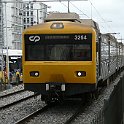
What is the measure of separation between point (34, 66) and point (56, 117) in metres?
1.86

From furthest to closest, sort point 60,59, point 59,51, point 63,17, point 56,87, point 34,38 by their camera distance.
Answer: point 63,17
point 34,38
point 59,51
point 60,59
point 56,87

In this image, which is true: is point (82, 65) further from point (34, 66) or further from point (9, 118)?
point (9, 118)

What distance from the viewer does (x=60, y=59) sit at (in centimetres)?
1227

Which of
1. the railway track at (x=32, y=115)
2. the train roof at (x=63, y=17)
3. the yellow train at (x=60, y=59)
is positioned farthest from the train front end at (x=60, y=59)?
the train roof at (x=63, y=17)

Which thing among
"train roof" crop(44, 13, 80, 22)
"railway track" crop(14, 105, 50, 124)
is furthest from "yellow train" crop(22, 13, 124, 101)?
"train roof" crop(44, 13, 80, 22)

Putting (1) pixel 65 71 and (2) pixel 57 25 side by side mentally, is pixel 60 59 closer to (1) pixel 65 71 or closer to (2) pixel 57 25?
(1) pixel 65 71

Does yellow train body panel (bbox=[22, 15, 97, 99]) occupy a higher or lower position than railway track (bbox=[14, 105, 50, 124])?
higher

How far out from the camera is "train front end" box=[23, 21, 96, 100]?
12109mm

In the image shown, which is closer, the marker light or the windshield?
the windshield

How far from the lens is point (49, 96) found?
12.3 metres

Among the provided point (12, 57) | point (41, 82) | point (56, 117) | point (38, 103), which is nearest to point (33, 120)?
point (56, 117)

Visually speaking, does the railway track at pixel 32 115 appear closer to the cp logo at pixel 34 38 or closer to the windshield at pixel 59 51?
the windshield at pixel 59 51

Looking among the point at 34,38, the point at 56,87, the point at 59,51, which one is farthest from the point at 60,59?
the point at 34,38

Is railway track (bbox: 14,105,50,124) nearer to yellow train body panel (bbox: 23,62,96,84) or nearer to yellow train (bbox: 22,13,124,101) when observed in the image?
yellow train (bbox: 22,13,124,101)
